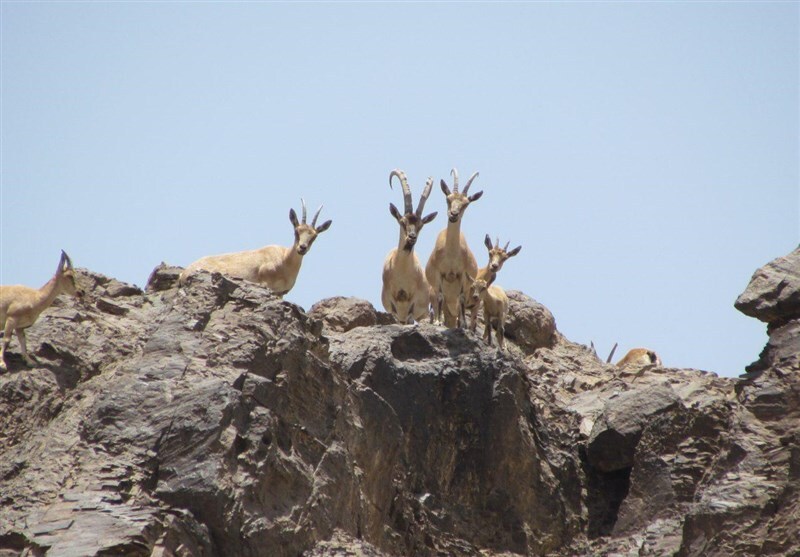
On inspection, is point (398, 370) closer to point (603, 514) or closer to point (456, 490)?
point (456, 490)

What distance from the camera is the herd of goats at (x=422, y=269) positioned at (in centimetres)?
1867

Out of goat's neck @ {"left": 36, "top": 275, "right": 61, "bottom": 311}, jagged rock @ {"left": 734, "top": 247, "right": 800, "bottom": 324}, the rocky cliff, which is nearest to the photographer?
the rocky cliff

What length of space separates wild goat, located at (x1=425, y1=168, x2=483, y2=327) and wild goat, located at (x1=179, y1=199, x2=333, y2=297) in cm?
223

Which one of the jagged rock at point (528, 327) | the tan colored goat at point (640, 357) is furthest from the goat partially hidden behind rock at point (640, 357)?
the jagged rock at point (528, 327)

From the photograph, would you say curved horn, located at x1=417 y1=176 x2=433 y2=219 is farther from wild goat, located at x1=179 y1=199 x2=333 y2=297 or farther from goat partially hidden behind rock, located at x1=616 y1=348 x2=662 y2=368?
goat partially hidden behind rock, located at x1=616 y1=348 x2=662 y2=368

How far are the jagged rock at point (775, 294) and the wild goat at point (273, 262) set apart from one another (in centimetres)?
716

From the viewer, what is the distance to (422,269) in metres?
21.0

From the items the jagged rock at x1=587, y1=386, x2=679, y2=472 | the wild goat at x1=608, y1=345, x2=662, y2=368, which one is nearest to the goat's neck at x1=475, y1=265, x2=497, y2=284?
the jagged rock at x1=587, y1=386, x2=679, y2=472

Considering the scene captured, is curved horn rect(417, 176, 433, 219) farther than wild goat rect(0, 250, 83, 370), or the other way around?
curved horn rect(417, 176, 433, 219)

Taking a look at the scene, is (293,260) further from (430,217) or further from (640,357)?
(640,357)

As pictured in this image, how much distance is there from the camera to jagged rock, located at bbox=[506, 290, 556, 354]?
2197 cm

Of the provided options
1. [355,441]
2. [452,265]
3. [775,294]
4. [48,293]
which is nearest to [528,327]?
[452,265]

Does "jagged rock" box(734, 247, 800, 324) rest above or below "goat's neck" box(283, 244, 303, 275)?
below

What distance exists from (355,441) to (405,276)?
5828 millimetres
